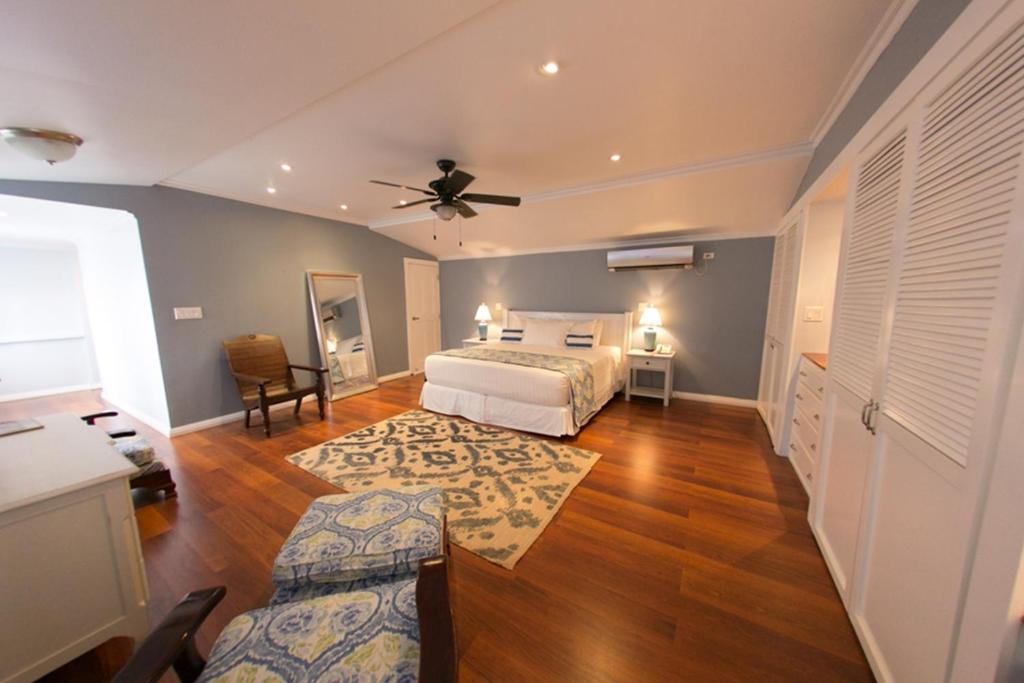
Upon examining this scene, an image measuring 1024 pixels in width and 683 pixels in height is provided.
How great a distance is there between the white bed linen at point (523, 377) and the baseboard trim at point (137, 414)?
8.64 ft

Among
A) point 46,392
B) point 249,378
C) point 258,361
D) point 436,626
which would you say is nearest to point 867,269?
point 436,626

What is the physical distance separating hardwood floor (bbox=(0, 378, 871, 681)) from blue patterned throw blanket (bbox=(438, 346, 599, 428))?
19.3 inches

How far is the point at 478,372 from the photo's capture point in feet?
11.5

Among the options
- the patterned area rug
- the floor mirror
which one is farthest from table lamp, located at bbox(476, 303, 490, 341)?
the patterned area rug

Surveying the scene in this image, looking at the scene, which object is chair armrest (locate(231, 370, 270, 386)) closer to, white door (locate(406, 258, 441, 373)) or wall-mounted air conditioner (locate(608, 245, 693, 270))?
white door (locate(406, 258, 441, 373))

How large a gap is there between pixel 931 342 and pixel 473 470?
2.48 m

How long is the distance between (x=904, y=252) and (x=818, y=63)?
1.17 m

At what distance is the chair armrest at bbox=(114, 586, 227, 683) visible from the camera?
71 centimetres

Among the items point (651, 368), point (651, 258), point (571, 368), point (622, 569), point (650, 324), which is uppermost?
point (651, 258)

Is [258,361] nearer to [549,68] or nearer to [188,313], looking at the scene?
[188,313]

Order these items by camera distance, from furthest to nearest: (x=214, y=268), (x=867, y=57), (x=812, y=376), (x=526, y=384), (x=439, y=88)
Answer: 1. (x=214, y=268)
2. (x=526, y=384)
3. (x=812, y=376)
4. (x=439, y=88)
5. (x=867, y=57)

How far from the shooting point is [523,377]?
10.7 ft


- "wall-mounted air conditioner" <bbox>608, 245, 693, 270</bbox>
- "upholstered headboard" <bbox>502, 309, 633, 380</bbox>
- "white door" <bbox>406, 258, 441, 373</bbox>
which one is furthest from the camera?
"white door" <bbox>406, 258, 441, 373</bbox>

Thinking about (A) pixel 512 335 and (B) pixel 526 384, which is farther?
(A) pixel 512 335
